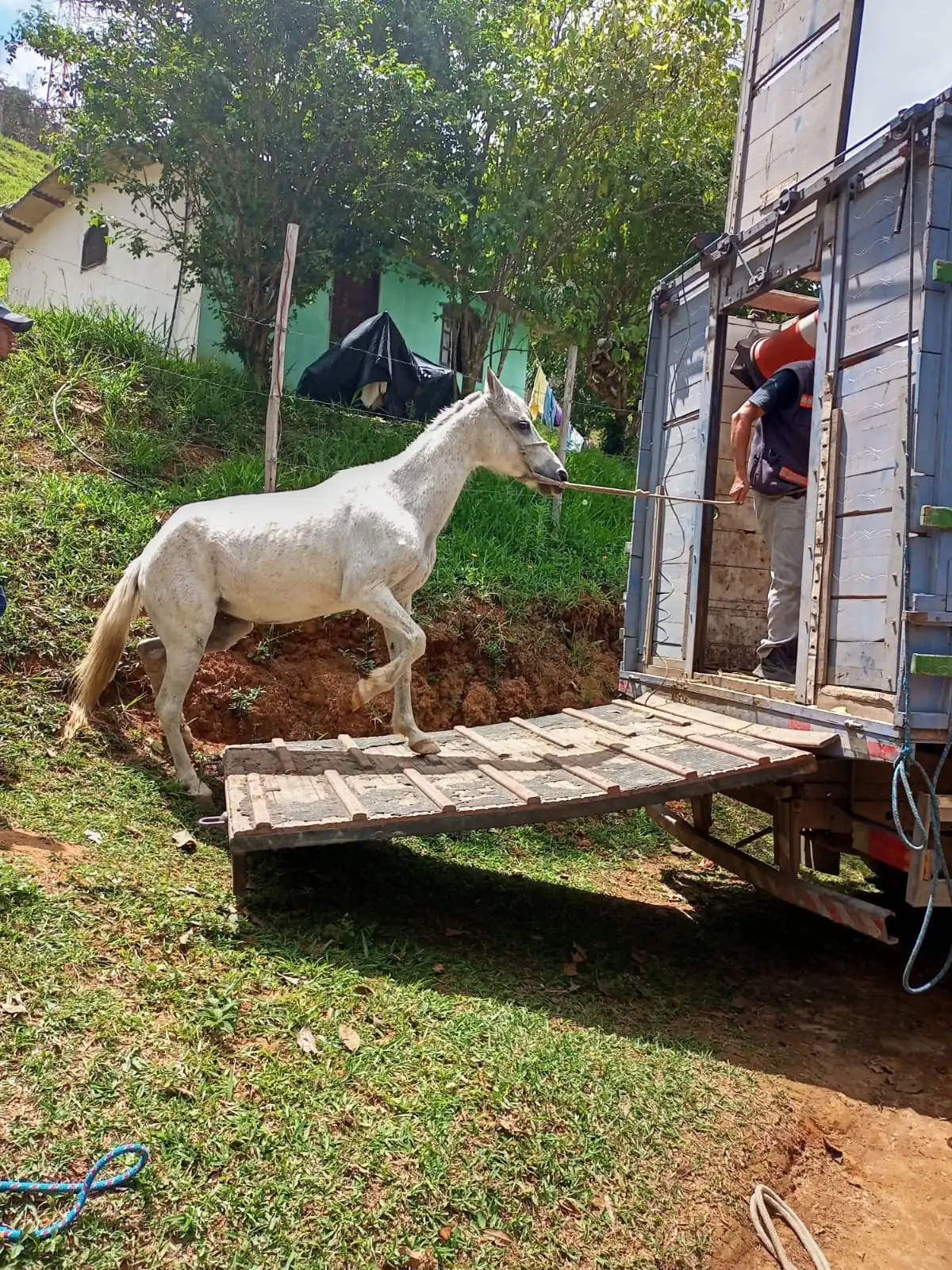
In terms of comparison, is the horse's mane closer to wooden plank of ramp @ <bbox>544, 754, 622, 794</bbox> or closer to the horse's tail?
the horse's tail

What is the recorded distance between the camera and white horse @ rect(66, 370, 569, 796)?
4551mm

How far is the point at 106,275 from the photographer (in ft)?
41.9

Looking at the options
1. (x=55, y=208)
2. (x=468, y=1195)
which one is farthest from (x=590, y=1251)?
(x=55, y=208)

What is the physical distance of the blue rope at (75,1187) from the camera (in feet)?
6.10

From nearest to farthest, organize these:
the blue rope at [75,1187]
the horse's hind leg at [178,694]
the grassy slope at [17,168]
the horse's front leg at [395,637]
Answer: the blue rope at [75,1187] → the horse's front leg at [395,637] → the horse's hind leg at [178,694] → the grassy slope at [17,168]

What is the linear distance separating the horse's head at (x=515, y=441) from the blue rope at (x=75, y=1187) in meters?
3.76

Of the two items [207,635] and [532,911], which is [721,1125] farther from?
[207,635]

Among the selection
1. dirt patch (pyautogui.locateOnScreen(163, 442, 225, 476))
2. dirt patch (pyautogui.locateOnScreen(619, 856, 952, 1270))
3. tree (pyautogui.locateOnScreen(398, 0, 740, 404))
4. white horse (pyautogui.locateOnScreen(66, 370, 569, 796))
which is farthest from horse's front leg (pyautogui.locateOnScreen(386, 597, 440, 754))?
tree (pyautogui.locateOnScreen(398, 0, 740, 404))

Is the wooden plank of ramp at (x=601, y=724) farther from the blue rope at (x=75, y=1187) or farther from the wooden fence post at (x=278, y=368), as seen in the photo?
the blue rope at (x=75, y=1187)

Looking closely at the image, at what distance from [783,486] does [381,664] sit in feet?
10.8

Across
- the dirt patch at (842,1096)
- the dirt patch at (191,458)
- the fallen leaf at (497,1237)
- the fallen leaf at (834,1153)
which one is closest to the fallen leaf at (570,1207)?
the fallen leaf at (497,1237)

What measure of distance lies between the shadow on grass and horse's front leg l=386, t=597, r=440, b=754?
0.64 meters

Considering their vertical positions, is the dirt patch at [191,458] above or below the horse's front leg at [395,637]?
above

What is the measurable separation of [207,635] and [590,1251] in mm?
3592
